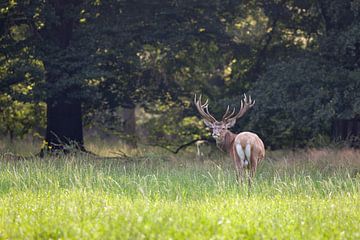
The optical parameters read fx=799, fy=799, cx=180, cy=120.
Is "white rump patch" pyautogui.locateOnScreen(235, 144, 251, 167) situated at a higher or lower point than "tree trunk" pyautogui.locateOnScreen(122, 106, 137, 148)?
higher

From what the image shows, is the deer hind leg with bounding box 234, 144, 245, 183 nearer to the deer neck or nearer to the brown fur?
the brown fur

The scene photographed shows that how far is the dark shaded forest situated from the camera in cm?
1766

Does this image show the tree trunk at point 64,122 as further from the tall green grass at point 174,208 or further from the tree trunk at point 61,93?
the tall green grass at point 174,208

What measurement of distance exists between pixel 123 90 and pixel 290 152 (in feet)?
15.3

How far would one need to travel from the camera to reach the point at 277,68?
18.3 metres

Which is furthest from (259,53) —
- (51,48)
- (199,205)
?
(199,205)

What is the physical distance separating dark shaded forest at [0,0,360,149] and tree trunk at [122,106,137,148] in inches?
4.5

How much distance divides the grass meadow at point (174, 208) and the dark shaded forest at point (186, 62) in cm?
344

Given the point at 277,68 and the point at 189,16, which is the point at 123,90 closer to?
the point at 189,16

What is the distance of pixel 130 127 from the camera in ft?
90.7

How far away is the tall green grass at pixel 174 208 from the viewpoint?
8.31 m

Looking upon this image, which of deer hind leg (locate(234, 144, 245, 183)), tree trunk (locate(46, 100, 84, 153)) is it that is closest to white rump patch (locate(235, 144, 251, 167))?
deer hind leg (locate(234, 144, 245, 183))

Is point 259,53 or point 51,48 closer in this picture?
point 51,48

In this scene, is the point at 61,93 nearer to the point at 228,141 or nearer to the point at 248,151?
the point at 228,141
